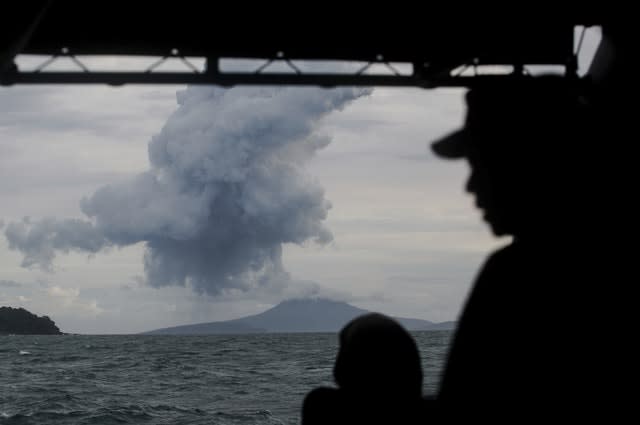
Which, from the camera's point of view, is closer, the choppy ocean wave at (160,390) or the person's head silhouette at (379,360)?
the person's head silhouette at (379,360)

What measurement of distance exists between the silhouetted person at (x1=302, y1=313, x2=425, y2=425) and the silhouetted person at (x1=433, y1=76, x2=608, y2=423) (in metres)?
0.44

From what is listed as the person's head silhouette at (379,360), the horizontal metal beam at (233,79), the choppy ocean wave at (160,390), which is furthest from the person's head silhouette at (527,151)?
the choppy ocean wave at (160,390)

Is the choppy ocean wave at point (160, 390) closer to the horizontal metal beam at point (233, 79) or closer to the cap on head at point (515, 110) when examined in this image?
the horizontal metal beam at point (233, 79)

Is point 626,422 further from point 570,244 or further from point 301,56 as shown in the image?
point 301,56

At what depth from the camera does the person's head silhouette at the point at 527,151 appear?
6.26 feet

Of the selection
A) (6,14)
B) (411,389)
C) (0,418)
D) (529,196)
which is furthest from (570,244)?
(0,418)

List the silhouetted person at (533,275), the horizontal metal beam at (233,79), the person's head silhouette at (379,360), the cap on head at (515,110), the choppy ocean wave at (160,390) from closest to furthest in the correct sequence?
the silhouetted person at (533,275) < the cap on head at (515,110) < the person's head silhouette at (379,360) < the horizontal metal beam at (233,79) < the choppy ocean wave at (160,390)

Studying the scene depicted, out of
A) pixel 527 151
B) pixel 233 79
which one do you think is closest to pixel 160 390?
pixel 233 79

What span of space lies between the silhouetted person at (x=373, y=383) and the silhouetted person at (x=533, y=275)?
44 centimetres

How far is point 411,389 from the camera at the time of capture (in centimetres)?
240

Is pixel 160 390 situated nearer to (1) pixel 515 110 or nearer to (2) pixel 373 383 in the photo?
(2) pixel 373 383

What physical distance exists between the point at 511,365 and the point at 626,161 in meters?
0.57

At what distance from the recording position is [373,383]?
7.80ft

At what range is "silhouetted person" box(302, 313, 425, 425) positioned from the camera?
2.36 meters
